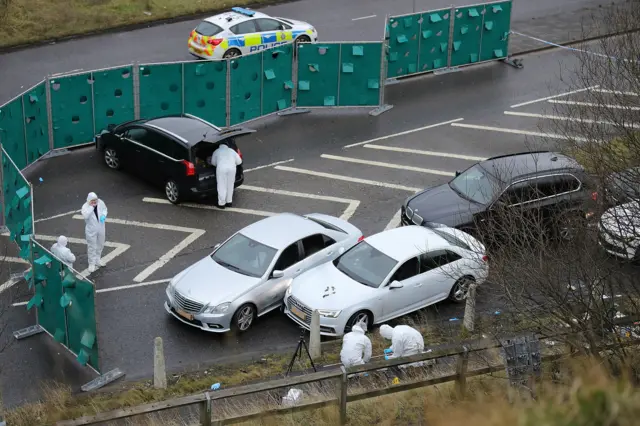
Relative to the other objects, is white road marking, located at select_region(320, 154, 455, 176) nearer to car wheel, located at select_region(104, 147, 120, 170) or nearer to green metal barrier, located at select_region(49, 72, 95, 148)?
car wheel, located at select_region(104, 147, 120, 170)

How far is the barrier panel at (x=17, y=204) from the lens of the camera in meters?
16.0

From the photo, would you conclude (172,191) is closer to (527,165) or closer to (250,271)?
(250,271)

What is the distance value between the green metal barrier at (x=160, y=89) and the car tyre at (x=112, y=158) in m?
1.49

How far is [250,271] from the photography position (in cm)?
1627

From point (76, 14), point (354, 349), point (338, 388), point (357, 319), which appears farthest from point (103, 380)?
point (76, 14)

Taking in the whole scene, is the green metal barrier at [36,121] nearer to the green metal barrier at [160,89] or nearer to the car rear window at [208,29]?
the green metal barrier at [160,89]

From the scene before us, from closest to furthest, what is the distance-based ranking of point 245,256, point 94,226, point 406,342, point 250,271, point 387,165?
point 406,342, point 250,271, point 245,256, point 94,226, point 387,165

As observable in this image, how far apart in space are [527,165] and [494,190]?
3.58 feet

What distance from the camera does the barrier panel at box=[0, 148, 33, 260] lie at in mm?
16047

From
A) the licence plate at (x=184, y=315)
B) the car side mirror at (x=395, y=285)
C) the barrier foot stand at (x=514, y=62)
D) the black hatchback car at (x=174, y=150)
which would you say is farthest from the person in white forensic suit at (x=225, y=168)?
the barrier foot stand at (x=514, y=62)

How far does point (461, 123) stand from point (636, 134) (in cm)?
973

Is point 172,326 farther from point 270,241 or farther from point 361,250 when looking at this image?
point 361,250

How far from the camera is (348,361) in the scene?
13.6 m

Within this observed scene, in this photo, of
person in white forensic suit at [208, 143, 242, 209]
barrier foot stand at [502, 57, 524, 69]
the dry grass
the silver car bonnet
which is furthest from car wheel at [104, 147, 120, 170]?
barrier foot stand at [502, 57, 524, 69]
